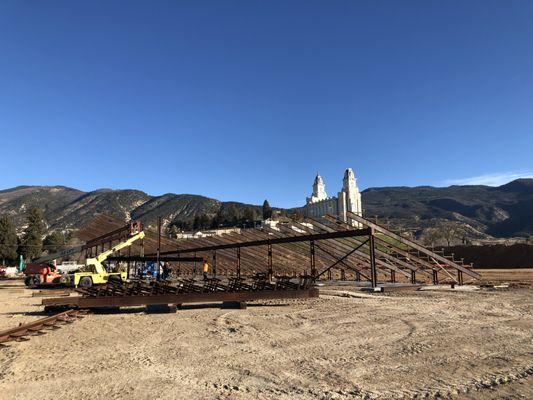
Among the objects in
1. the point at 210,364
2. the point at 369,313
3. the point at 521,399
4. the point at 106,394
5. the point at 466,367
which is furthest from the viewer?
the point at 369,313

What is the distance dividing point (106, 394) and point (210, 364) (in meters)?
2.02

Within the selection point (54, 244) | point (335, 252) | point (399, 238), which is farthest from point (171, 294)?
point (54, 244)

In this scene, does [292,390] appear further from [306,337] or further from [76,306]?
[76,306]

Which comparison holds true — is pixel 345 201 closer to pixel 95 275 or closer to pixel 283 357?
pixel 95 275

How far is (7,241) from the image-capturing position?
72125 mm

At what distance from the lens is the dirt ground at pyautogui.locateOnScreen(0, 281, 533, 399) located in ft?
19.0

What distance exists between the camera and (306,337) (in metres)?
9.55

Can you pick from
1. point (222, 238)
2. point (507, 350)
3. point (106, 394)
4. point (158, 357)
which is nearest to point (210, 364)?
point (158, 357)

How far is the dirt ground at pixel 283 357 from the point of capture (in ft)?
19.0

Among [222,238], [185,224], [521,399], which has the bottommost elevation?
[521,399]

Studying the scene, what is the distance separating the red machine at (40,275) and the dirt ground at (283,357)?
863 inches

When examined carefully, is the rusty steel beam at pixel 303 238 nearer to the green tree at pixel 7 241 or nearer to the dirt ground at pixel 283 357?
the dirt ground at pixel 283 357

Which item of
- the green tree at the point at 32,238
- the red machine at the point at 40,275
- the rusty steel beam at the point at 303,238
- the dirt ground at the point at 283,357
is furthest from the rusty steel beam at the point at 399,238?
the green tree at the point at 32,238

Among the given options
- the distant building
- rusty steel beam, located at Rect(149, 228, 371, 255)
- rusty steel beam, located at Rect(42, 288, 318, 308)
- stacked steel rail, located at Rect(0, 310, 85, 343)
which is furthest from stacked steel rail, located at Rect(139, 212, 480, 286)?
the distant building
